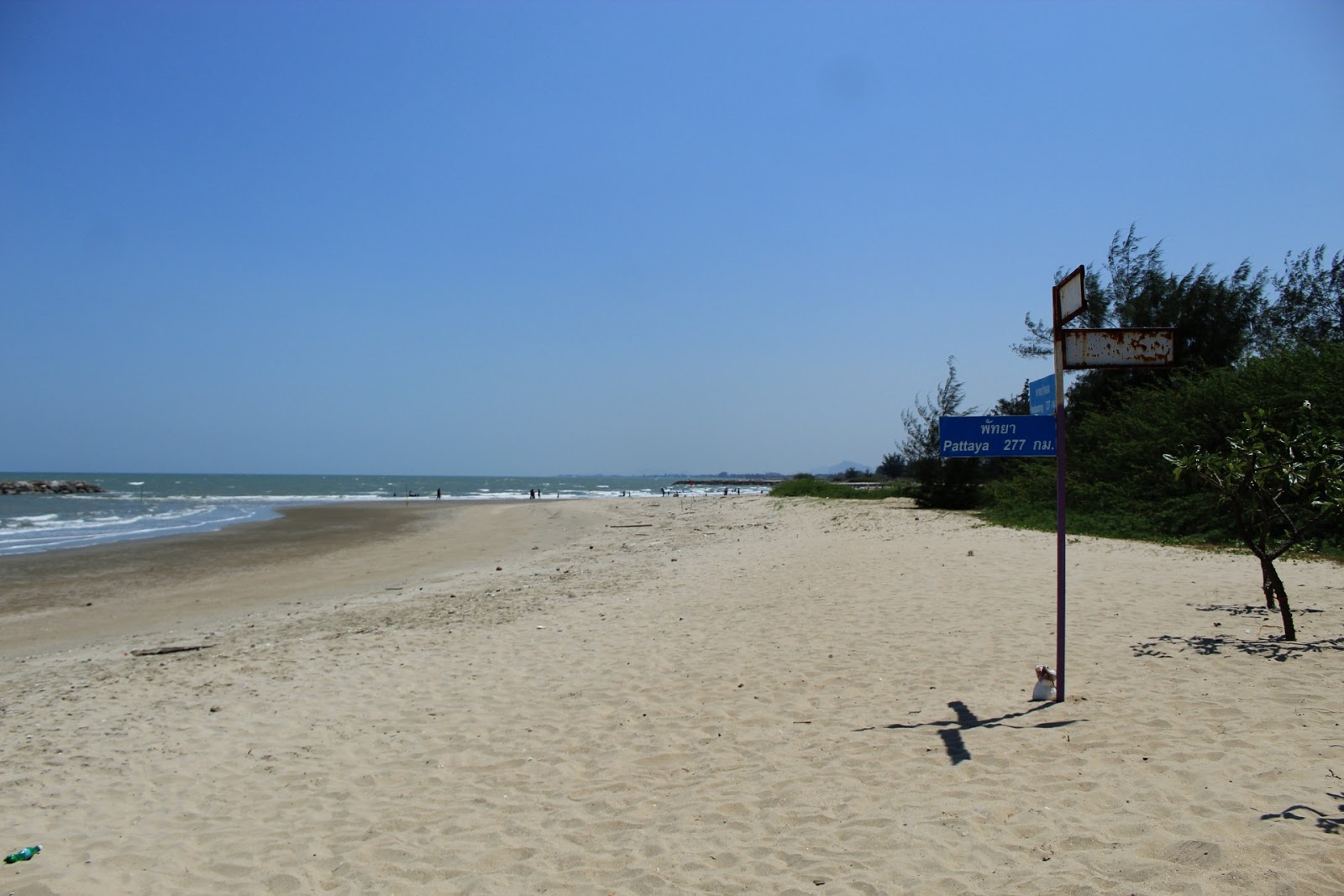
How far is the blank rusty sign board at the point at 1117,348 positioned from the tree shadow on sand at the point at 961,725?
230cm

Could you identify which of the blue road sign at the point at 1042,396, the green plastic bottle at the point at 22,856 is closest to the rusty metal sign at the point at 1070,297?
the blue road sign at the point at 1042,396

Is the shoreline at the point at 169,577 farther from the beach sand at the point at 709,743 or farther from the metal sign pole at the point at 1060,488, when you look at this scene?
the metal sign pole at the point at 1060,488

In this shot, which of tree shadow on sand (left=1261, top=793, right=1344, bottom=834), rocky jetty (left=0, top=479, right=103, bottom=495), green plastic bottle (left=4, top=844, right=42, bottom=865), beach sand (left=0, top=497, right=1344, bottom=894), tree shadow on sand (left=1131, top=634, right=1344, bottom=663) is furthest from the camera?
rocky jetty (left=0, top=479, right=103, bottom=495)

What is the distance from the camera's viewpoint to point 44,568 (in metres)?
19.0

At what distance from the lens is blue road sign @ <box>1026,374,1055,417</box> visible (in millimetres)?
5594

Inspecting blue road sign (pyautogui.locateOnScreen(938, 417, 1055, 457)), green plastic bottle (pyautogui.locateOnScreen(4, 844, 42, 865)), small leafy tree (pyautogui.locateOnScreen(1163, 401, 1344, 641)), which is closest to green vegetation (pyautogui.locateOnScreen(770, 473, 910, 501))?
small leafy tree (pyautogui.locateOnScreen(1163, 401, 1344, 641))

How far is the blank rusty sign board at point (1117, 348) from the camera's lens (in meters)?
5.25

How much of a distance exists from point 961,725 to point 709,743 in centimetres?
167

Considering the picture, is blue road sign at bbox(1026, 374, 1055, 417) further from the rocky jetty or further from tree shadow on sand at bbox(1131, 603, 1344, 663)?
the rocky jetty

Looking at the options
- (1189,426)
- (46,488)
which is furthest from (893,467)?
(46,488)

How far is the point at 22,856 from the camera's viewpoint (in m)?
4.37

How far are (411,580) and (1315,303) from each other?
3267 centimetres

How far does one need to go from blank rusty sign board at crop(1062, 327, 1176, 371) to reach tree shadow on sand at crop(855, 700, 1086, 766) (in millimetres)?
2302

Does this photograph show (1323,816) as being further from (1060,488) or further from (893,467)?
(893,467)
